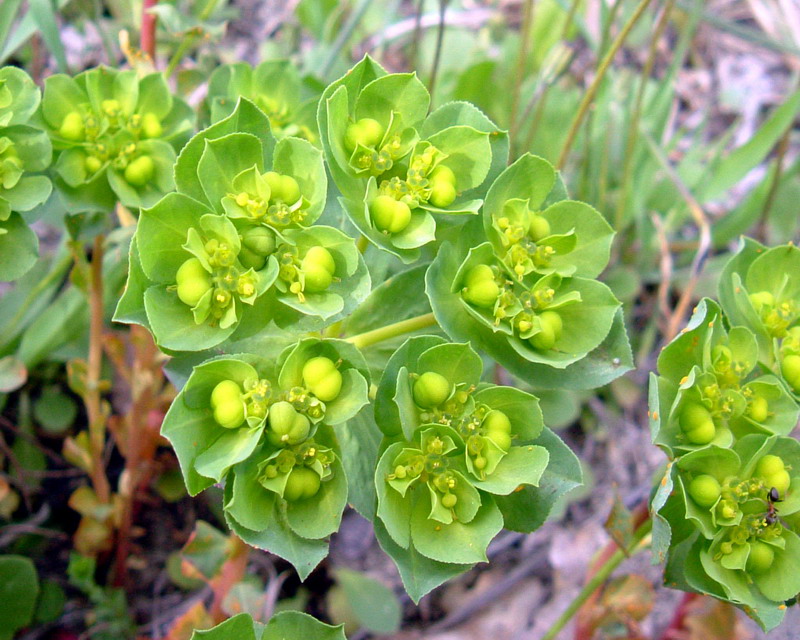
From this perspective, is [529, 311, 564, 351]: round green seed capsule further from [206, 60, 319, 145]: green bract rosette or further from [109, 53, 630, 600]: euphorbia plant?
[206, 60, 319, 145]: green bract rosette

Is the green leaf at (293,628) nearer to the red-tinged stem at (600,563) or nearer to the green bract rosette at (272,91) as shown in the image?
the red-tinged stem at (600,563)

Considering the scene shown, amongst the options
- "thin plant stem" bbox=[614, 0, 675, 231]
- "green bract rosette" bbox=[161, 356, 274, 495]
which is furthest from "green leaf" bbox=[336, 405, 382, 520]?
"thin plant stem" bbox=[614, 0, 675, 231]

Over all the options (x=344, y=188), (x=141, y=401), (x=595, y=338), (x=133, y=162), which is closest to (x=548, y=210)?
(x=595, y=338)

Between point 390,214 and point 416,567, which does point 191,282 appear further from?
point 416,567

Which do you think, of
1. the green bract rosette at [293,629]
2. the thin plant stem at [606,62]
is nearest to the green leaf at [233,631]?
the green bract rosette at [293,629]

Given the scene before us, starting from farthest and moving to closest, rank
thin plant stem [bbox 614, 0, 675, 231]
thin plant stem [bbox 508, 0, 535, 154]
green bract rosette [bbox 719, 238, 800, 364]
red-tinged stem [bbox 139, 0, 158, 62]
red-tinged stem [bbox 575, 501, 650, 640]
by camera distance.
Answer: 1. thin plant stem [bbox 614, 0, 675, 231]
2. thin plant stem [bbox 508, 0, 535, 154]
3. red-tinged stem [bbox 139, 0, 158, 62]
4. red-tinged stem [bbox 575, 501, 650, 640]
5. green bract rosette [bbox 719, 238, 800, 364]

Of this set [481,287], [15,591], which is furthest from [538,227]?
[15,591]

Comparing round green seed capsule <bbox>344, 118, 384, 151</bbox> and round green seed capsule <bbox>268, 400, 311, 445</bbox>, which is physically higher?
round green seed capsule <bbox>344, 118, 384, 151</bbox>
